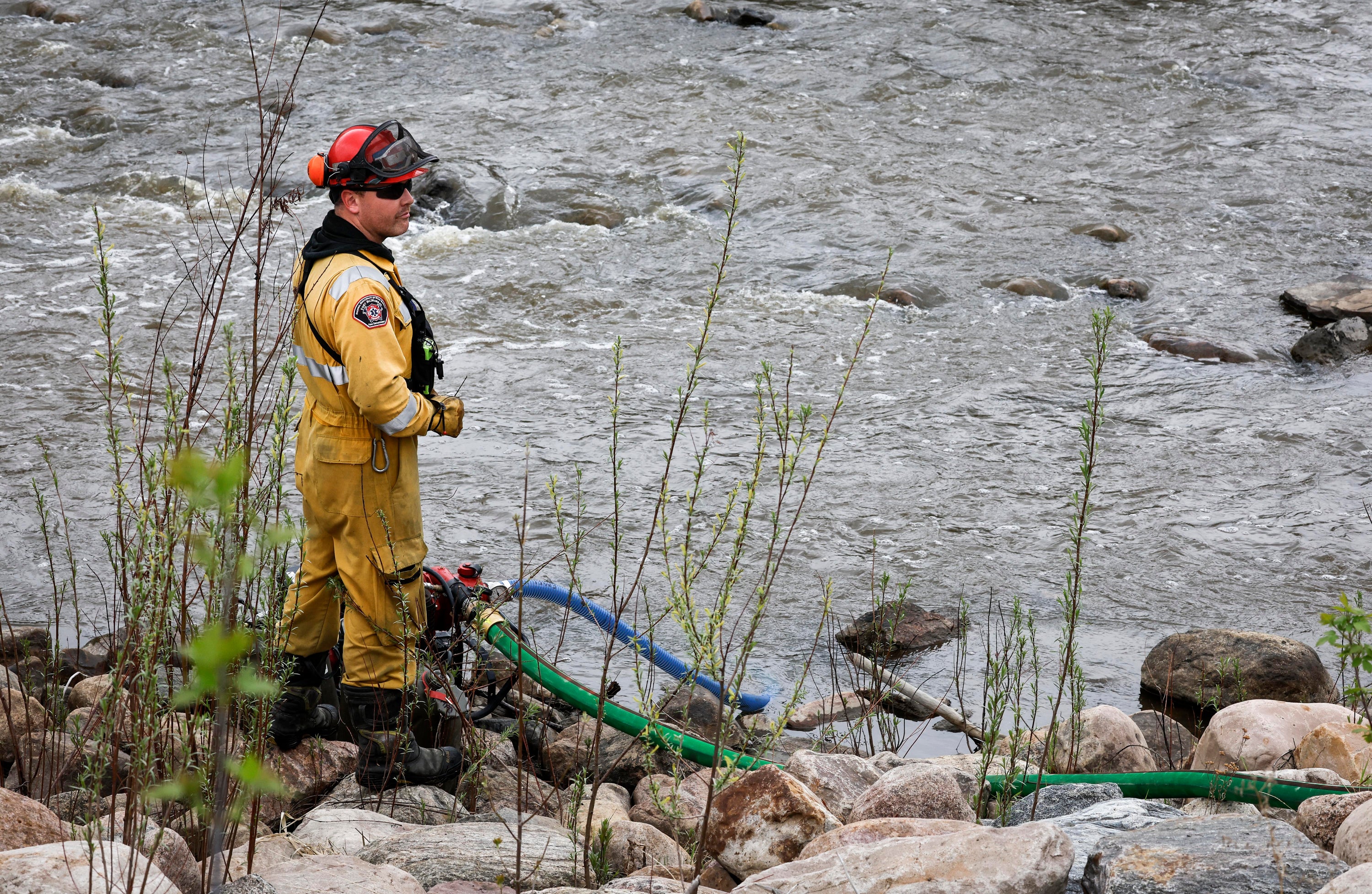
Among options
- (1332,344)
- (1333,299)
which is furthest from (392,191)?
(1333,299)

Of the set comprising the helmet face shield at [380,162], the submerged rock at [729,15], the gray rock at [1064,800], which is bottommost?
the gray rock at [1064,800]

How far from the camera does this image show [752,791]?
3.55 m

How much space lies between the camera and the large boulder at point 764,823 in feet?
11.2

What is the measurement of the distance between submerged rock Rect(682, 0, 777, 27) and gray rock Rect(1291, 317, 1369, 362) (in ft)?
31.3

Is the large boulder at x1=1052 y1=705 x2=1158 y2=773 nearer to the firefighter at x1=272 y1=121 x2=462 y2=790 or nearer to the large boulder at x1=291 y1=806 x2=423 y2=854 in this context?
the firefighter at x1=272 y1=121 x2=462 y2=790

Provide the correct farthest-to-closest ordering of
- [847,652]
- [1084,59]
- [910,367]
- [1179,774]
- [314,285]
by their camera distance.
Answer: [1084,59], [910,367], [847,652], [314,285], [1179,774]

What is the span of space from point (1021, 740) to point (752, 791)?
1809 millimetres

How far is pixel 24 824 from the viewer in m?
3.08

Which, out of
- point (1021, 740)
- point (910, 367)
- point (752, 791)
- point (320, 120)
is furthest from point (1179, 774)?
point (320, 120)

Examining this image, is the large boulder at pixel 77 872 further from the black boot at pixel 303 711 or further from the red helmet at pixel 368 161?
the red helmet at pixel 368 161

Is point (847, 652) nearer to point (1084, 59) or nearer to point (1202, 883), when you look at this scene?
point (1202, 883)

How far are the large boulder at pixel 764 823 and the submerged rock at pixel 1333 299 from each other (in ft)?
26.5

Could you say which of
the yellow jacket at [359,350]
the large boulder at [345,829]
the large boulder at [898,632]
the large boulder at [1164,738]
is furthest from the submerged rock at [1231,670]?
the yellow jacket at [359,350]

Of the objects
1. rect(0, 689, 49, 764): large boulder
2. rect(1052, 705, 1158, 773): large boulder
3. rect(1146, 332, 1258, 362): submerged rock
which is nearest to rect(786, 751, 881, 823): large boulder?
rect(1052, 705, 1158, 773): large boulder
